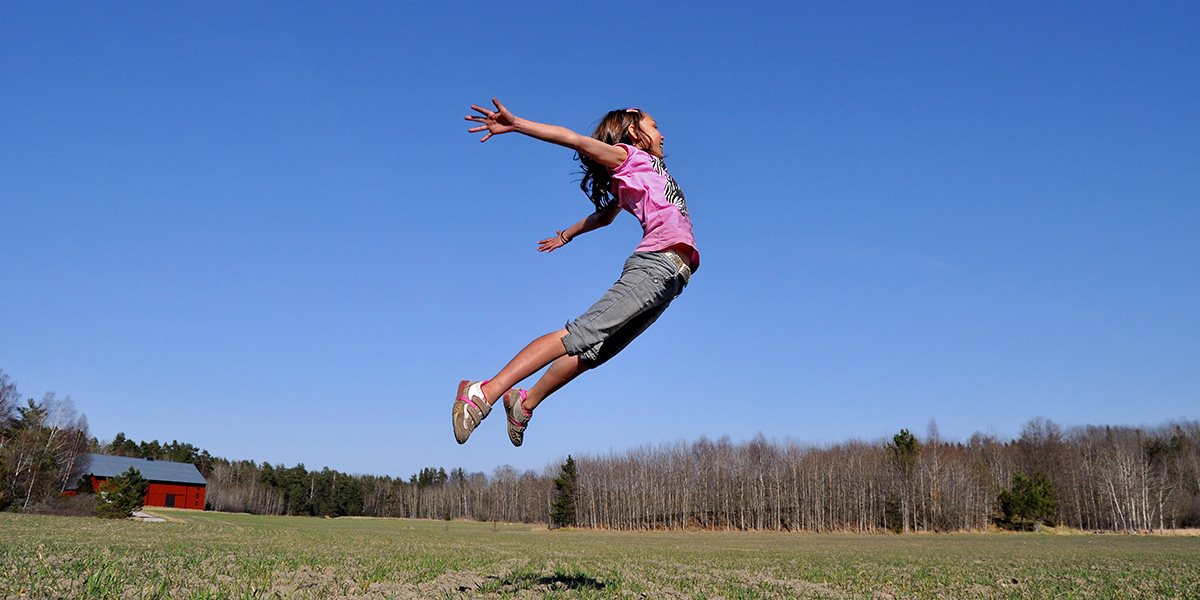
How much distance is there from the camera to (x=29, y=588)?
171 inches

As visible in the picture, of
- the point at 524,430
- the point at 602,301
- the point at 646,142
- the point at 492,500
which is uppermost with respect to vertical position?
the point at 646,142

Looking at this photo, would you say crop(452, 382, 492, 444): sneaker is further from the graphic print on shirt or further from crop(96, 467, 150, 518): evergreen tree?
crop(96, 467, 150, 518): evergreen tree

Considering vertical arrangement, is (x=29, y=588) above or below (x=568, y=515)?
above

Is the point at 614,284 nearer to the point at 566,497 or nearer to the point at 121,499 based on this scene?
the point at 121,499

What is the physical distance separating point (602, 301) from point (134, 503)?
56.9 m

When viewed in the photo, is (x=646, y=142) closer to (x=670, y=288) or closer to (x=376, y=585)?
(x=670, y=288)

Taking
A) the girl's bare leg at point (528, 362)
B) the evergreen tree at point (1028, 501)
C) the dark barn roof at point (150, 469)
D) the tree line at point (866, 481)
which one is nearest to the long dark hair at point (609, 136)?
the girl's bare leg at point (528, 362)

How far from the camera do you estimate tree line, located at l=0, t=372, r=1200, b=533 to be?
7581 cm

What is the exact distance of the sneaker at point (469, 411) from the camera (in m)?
4.18

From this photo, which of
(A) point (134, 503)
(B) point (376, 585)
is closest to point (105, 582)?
(B) point (376, 585)

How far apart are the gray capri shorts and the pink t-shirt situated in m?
0.12

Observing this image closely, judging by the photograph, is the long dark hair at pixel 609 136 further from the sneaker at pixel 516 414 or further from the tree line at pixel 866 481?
the tree line at pixel 866 481

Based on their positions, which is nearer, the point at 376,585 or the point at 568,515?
the point at 376,585

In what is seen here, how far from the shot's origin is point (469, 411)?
4.19 meters
